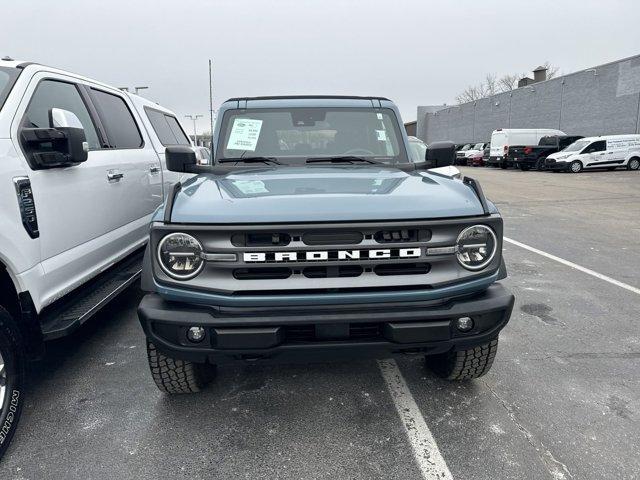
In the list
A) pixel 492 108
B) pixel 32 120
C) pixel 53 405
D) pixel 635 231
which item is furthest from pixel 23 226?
pixel 492 108

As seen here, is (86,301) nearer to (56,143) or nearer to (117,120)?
(56,143)

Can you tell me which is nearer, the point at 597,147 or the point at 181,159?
the point at 181,159

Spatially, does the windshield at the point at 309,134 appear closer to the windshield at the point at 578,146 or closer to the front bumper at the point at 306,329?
the front bumper at the point at 306,329

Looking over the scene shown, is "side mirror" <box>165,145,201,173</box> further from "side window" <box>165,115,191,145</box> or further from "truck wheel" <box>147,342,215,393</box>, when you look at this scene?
"side window" <box>165,115,191,145</box>

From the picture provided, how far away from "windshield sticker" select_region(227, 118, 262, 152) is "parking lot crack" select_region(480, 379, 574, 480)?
→ 2598 mm

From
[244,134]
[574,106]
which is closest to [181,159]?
[244,134]

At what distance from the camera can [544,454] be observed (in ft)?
8.27

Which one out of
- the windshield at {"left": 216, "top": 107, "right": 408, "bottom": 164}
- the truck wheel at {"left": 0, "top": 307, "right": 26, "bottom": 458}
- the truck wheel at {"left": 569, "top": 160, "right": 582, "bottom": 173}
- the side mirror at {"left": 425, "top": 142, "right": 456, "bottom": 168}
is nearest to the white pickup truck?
the truck wheel at {"left": 0, "top": 307, "right": 26, "bottom": 458}

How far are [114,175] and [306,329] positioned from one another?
245 centimetres

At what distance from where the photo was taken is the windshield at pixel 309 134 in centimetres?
386

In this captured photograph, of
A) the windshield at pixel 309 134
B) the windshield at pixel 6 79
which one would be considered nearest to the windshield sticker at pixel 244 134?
the windshield at pixel 309 134

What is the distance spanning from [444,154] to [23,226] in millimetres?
2835

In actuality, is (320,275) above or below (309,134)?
below

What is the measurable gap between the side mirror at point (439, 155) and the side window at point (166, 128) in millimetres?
3435
